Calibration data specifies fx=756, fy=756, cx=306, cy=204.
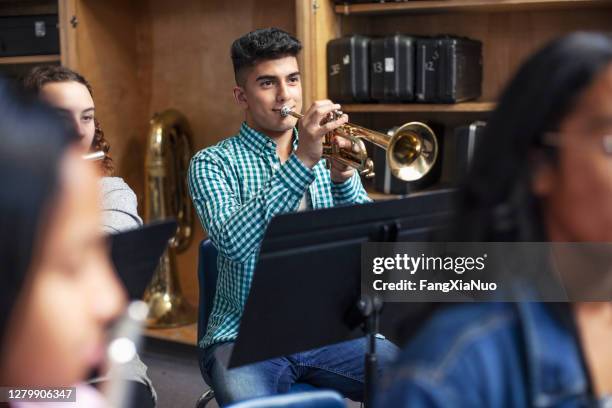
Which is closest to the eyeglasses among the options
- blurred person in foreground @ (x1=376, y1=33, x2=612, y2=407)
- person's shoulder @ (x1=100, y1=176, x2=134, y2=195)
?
blurred person in foreground @ (x1=376, y1=33, x2=612, y2=407)

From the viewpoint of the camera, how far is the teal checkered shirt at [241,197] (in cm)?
174

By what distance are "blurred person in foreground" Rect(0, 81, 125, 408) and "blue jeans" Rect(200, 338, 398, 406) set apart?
1.20m

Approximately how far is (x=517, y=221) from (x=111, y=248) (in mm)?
550

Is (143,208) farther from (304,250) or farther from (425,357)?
(425,357)

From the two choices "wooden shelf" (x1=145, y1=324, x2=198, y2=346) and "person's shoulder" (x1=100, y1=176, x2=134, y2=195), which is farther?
"wooden shelf" (x1=145, y1=324, x2=198, y2=346)

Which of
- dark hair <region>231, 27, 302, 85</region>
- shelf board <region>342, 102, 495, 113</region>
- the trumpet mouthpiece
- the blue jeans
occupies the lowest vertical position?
the blue jeans

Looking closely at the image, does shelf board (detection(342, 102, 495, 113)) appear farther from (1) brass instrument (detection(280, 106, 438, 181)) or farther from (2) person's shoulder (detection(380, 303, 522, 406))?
(2) person's shoulder (detection(380, 303, 522, 406))

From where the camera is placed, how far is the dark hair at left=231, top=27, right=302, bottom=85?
6.79 ft

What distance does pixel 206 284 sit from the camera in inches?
75.0

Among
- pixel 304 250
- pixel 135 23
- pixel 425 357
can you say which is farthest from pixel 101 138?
pixel 425 357

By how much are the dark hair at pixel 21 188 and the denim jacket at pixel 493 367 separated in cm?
34

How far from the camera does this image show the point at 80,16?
3.02m

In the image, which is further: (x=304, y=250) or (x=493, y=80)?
(x=493, y=80)

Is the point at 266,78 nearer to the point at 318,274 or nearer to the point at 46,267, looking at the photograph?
the point at 318,274
